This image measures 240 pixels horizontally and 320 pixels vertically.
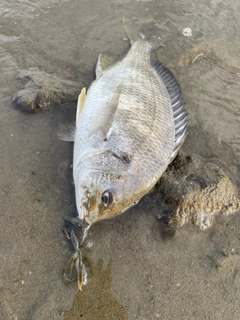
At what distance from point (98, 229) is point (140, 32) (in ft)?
12.7

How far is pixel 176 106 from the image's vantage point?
396 cm

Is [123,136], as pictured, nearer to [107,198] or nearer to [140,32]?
[107,198]

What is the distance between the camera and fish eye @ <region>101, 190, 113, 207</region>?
2.75 meters

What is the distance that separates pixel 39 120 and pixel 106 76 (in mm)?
1088

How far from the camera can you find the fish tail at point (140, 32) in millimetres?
5305

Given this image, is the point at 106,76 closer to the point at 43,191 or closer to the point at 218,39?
the point at 43,191

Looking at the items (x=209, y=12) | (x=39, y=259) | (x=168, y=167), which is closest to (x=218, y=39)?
(x=209, y=12)

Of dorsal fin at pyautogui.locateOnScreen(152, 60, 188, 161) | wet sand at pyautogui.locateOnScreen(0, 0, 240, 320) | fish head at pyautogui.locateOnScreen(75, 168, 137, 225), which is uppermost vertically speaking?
dorsal fin at pyautogui.locateOnScreen(152, 60, 188, 161)

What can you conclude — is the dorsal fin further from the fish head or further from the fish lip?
the fish lip

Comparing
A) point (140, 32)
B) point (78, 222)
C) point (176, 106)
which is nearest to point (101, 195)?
point (78, 222)

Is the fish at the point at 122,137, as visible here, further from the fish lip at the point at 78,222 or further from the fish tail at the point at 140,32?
the fish tail at the point at 140,32

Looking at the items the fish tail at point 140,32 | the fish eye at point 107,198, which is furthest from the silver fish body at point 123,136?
the fish tail at point 140,32

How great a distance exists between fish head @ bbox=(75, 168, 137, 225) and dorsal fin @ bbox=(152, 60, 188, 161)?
0.83m

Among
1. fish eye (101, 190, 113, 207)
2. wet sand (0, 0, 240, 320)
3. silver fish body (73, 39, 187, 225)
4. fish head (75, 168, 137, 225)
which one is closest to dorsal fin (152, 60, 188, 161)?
silver fish body (73, 39, 187, 225)
